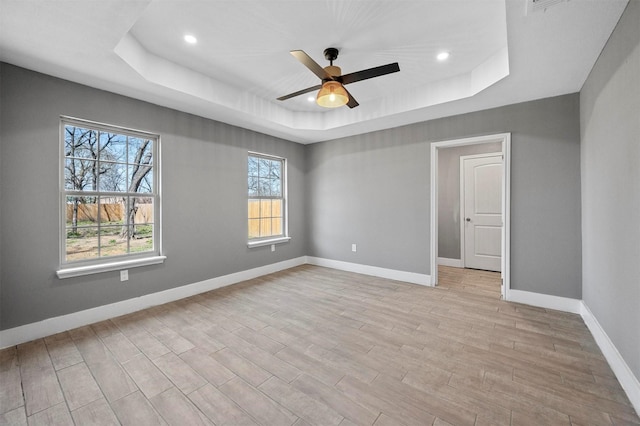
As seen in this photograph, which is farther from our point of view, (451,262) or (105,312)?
(451,262)

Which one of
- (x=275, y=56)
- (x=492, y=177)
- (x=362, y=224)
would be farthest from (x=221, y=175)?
(x=492, y=177)

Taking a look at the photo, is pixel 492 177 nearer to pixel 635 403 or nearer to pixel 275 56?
pixel 635 403

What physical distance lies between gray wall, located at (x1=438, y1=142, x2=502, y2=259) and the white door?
5.3 inches

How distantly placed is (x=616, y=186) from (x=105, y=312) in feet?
15.8

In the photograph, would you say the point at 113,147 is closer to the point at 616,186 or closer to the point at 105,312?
the point at 105,312

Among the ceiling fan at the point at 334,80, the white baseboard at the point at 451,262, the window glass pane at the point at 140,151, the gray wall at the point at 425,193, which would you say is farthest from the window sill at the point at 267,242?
the white baseboard at the point at 451,262

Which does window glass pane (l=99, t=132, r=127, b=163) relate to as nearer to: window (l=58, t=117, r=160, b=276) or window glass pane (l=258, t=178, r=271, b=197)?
window (l=58, t=117, r=160, b=276)

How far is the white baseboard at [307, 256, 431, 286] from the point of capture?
13.6 ft

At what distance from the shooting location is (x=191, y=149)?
370 centimetres

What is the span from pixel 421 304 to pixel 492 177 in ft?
10.4

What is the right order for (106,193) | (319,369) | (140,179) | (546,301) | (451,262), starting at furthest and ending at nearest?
(451,262), (140,179), (546,301), (106,193), (319,369)

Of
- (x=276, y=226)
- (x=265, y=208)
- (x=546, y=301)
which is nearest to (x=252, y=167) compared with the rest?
(x=265, y=208)

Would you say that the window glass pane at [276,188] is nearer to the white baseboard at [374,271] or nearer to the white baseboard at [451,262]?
the white baseboard at [374,271]

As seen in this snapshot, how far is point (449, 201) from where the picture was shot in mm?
5484
